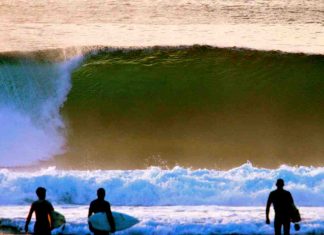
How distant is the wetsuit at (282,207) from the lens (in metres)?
10.5

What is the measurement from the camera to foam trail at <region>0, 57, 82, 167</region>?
1798 cm

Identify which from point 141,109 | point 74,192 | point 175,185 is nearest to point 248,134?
point 141,109

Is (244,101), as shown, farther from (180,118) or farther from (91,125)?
(91,125)

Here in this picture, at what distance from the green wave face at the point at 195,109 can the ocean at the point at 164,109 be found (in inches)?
1.6

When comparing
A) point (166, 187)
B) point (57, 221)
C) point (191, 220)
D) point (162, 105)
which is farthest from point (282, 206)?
point (162, 105)

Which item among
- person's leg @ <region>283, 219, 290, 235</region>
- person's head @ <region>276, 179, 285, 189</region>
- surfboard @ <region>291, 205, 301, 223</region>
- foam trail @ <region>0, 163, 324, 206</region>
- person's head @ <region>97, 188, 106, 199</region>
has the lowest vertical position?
person's leg @ <region>283, 219, 290, 235</region>

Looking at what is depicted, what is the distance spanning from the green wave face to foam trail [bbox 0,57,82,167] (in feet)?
1.18

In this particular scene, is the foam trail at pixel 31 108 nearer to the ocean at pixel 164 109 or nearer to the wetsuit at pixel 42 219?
the ocean at pixel 164 109

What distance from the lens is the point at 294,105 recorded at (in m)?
20.1

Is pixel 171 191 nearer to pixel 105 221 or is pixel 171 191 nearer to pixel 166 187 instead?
pixel 166 187

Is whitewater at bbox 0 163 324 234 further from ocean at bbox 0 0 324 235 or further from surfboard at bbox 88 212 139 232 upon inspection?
surfboard at bbox 88 212 139 232

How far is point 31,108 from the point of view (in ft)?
63.5

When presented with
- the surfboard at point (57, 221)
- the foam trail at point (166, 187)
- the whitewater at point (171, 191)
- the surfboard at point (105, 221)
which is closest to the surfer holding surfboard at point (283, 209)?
the whitewater at point (171, 191)

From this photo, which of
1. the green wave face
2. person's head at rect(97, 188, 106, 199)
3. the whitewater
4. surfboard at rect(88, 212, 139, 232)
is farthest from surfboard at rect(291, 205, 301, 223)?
the green wave face
